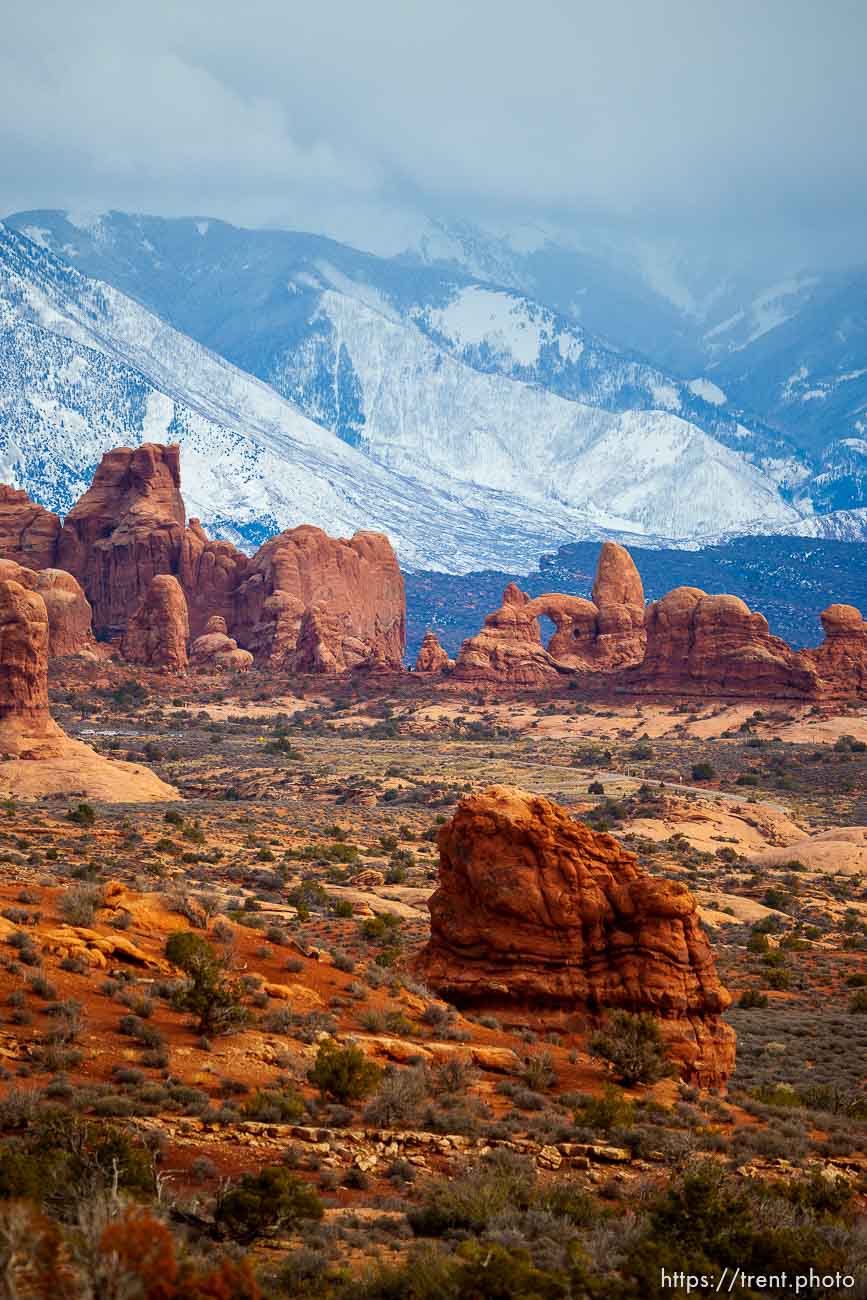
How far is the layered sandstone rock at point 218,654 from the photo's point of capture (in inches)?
5084

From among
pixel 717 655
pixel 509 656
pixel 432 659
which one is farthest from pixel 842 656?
pixel 432 659

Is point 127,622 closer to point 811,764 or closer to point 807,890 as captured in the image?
point 811,764

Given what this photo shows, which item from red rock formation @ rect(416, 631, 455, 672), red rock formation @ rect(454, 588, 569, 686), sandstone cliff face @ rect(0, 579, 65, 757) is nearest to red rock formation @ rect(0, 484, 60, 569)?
red rock formation @ rect(416, 631, 455, 672)

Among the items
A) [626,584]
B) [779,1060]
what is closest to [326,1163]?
[779,1060]

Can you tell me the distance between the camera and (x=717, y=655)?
355ft

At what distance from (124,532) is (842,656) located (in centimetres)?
6567

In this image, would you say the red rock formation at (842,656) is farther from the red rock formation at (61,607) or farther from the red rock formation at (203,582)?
the red rock formation at (203,582)

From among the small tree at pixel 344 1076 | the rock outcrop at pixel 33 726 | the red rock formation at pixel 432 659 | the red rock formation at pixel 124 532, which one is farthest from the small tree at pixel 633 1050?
the red rock formation at pixel 124 532

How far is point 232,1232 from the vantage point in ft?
46.1

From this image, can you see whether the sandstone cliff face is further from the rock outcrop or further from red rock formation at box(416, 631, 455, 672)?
red rock formation at box(416, 631, 455, 672)

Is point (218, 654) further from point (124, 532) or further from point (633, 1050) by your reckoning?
point (633, 1050)

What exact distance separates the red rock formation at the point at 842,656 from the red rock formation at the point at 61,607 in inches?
2228

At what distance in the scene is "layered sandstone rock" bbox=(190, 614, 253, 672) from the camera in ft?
424

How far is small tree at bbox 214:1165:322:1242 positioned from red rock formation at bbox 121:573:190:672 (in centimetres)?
11012
